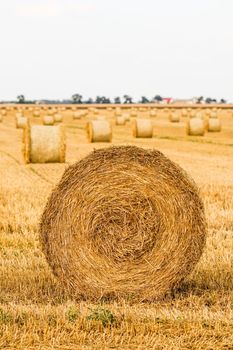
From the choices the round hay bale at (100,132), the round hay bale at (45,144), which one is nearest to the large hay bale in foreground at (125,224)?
the round hay bale at (45,144)

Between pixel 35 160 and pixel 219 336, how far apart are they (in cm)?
1375

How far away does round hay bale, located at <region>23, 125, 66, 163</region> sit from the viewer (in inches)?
722

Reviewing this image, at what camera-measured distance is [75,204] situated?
22.9 ft

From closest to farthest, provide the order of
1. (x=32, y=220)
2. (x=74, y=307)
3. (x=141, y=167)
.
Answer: (x=74, y=307) < (x=141, y=167) < (x=32, y=220)

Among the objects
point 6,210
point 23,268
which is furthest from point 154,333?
point 6,210

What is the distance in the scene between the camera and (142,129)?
29766 mm

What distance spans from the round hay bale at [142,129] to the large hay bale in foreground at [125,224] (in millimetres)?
22744

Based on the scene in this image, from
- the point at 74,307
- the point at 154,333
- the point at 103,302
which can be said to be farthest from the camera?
the point at 103,302

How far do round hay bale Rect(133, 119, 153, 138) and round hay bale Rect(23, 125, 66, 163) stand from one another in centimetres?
1135

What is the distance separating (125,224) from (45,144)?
11.8 m

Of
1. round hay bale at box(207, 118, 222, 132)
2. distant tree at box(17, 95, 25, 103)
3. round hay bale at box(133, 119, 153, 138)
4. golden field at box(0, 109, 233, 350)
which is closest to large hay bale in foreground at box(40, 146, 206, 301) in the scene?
golden field at box(0, 109, 233, 350)

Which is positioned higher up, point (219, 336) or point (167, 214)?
point (167, 214)

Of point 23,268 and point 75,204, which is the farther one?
point 23,268

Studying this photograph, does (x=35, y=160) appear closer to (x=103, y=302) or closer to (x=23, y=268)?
(x=23, y=268)
